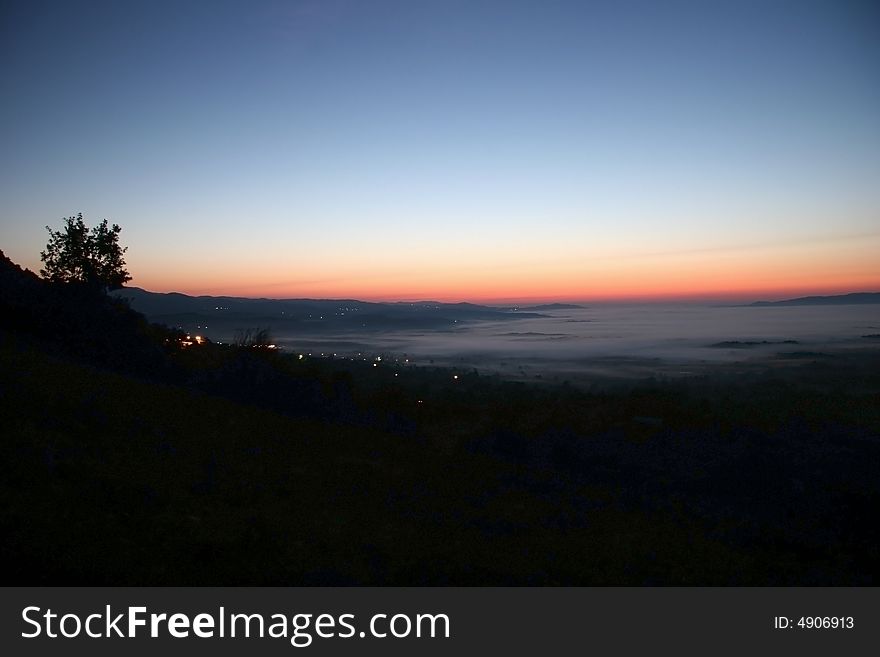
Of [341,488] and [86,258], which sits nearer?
[341,488]

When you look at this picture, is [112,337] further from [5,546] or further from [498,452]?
[5,546]

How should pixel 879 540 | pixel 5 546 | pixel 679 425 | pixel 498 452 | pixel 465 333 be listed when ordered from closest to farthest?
1. pixel 5 546
2. pixel 879 540
3. pixel 498 452
4. pixel 679 425
5. pixel 465 333

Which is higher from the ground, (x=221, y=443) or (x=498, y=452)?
(x=221, y=443)

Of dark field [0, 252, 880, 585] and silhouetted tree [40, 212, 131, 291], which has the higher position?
silhouetted tree [40, 212, 131, 291]

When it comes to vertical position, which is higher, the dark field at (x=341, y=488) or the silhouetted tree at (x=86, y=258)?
the silhouetted tree at (x=86, y=258)

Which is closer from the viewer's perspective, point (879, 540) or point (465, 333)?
point (879, 540)

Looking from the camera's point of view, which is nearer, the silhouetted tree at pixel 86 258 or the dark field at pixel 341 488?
the dark field at pixel 341 488

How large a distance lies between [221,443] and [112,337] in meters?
15.7

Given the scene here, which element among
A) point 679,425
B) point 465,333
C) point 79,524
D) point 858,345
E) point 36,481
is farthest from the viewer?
point 465,333

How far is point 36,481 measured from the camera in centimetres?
841

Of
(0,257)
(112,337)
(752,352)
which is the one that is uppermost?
(0,257)

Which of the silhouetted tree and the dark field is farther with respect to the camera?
the silhouetted tree
